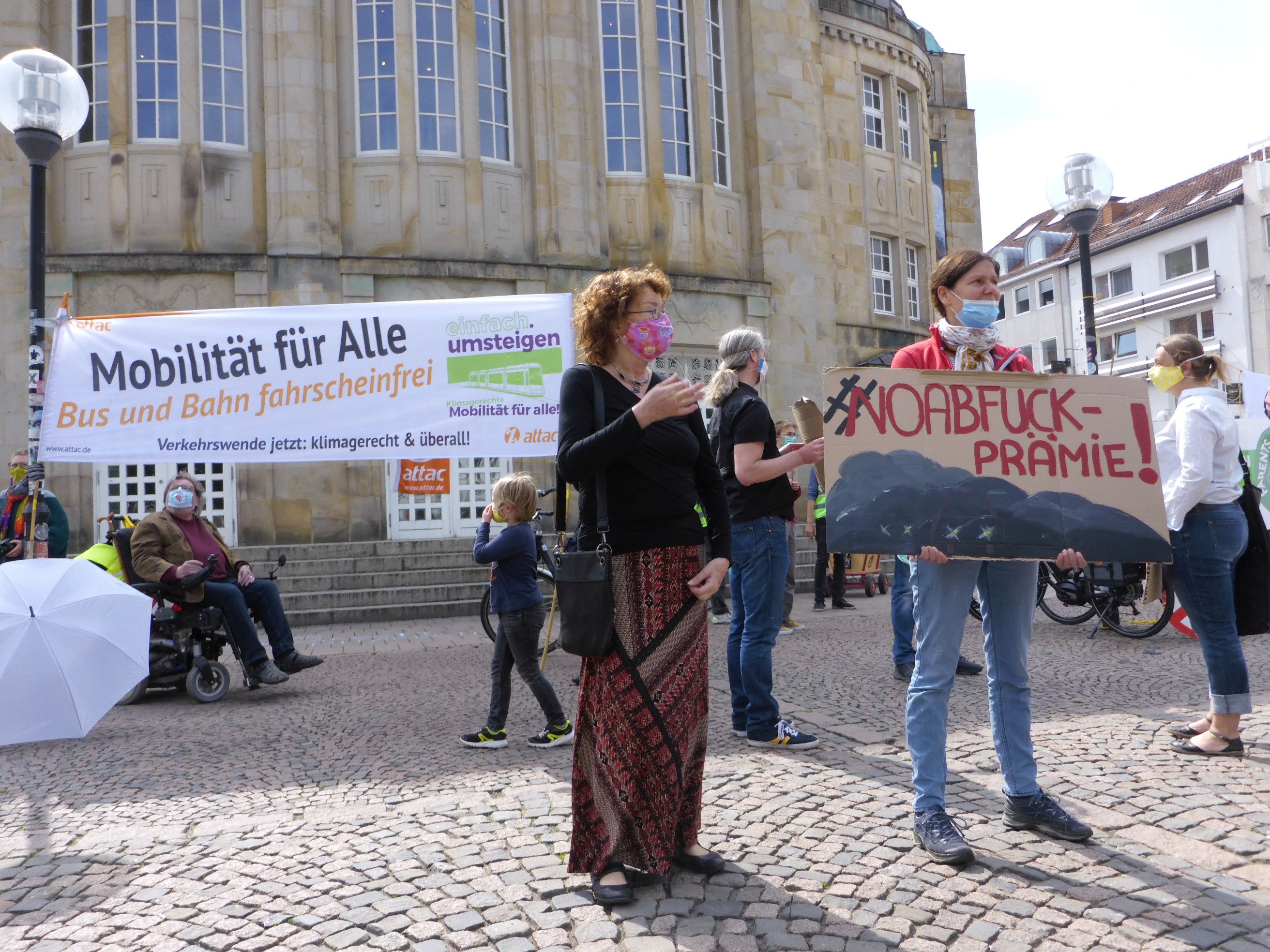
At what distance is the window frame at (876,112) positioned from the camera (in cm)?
2300

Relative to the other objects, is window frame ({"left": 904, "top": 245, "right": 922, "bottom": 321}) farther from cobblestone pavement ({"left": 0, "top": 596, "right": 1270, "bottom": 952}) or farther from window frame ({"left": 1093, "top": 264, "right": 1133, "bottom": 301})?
window frame ({"left": 1093, "top": 264, "right": 1133, "bottom": 301})

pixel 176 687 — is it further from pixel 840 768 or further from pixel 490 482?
pixel 490 482

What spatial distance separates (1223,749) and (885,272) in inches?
774

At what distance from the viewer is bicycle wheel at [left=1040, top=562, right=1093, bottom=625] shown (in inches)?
355

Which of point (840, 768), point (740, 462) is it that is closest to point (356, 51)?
point (740, 462)

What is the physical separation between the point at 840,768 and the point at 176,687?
18.2 ft

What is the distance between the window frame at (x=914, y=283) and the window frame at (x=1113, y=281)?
3329cm

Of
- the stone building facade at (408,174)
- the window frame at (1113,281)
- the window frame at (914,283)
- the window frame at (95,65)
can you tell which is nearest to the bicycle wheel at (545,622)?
the stone building facade at (408,174)

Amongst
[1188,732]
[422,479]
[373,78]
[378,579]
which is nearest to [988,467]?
[1188,732]

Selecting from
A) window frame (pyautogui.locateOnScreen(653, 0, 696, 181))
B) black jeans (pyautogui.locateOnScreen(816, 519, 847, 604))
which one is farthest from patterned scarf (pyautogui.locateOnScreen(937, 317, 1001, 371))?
window frame (pyautogui.locateOnScreen(653, 0, 696, 181))

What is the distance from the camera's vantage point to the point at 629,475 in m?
3.33

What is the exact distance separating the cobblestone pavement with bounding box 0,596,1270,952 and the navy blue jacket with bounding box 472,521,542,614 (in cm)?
78

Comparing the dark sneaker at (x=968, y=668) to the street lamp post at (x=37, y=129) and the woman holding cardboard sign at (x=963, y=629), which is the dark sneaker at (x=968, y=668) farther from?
the street lamp post at (x=37, y=129)

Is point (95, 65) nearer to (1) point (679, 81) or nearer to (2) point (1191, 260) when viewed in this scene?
(1) point (679, 81)
